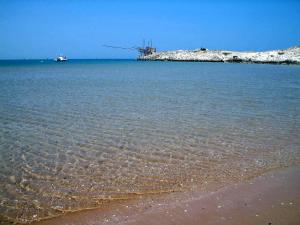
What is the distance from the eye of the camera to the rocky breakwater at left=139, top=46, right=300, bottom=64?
81.9 metres

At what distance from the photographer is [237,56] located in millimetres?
101250

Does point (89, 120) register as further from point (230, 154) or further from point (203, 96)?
point (203, 96)

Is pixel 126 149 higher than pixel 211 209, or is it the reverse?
pixel 126 149

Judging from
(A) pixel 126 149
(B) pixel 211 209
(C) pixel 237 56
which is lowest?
(B) pixel 211 209

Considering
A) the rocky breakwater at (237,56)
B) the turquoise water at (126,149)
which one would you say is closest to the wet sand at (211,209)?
the turquoise water at (126,149)

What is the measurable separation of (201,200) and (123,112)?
32.0 feet

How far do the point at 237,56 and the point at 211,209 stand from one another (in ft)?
331

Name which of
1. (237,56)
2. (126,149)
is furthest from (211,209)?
(237,56)

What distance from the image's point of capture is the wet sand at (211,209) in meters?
5.51

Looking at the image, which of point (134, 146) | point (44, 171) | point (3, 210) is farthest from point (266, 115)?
point (3, 210)

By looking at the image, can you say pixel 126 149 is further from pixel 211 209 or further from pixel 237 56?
Answer: pixel 237 56

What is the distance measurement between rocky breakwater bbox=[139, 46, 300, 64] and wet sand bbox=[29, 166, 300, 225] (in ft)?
245

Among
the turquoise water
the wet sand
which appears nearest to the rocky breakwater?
the turquoise water

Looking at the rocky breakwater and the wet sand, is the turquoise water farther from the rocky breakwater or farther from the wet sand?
the rocky breakwater
